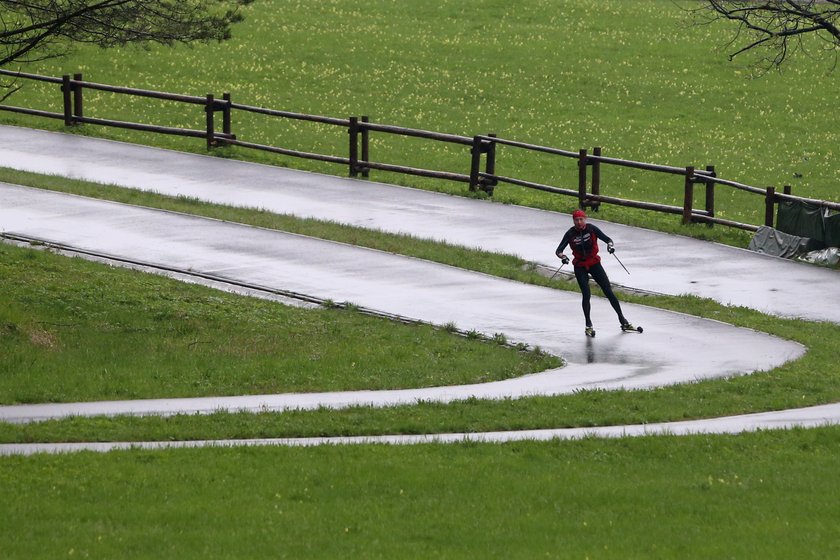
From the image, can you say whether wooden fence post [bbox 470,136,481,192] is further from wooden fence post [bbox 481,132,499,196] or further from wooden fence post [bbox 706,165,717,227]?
wooden fence post [bbox 706,165,717,227]

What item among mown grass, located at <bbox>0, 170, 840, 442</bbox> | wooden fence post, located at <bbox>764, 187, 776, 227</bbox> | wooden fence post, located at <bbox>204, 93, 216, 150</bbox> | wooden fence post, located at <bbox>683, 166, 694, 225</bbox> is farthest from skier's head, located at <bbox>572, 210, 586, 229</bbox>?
wooden fence post, located at <bbox>204, 93, 216, 150</bbox>

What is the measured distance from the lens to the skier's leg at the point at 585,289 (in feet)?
58.1

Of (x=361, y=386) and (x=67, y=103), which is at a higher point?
(x=67, y=103)

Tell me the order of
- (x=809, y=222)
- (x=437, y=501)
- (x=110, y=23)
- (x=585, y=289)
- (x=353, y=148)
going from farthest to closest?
(x=353, y=148), (x=809, y=222), (x=585, y=289), (x=110, y=23), (x=437, y=501)

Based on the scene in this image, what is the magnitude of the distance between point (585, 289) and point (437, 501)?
8.41 m

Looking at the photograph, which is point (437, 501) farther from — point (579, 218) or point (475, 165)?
point (475, 165)

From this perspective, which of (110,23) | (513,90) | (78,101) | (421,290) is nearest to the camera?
(110,23)

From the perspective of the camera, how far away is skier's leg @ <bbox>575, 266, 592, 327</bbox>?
17.7 metres

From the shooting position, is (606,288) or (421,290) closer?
(606,288)

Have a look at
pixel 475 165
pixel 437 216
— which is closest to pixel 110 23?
pixel 437 216

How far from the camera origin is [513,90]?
43375 mm

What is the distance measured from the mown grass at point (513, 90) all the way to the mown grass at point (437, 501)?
16.1 metres

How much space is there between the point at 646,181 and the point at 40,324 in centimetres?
2093

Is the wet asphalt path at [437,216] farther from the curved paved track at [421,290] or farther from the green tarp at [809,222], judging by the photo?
the green tarp at [809,222]
